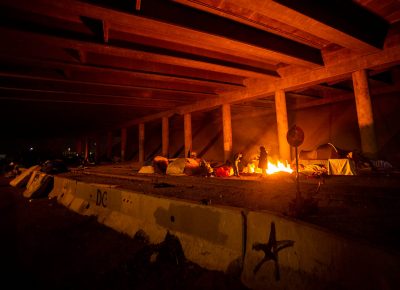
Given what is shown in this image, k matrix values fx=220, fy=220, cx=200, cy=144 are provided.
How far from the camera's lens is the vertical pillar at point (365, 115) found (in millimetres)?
8016

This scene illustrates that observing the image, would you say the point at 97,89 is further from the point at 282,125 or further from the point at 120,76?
the point at 282,125

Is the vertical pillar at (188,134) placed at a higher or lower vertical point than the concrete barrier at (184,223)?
higher

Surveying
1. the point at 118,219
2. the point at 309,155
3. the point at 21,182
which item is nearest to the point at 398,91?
the point at 309,155

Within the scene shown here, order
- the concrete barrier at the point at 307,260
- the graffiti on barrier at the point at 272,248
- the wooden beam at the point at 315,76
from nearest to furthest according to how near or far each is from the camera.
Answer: the concrete barrier at the point at 307,260 < the graffiti on barrier at the point at 272,248 < the wooden beam at the point at 315,76

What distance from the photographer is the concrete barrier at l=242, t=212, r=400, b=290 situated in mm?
1724

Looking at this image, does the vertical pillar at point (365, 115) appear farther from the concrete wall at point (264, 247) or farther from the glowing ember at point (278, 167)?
the concrete wall at point (264, 247)

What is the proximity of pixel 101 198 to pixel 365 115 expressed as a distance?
9.26 meters

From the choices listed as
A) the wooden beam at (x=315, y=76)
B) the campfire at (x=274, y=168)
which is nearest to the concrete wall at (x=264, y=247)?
the campfire at (x=274, y=168)

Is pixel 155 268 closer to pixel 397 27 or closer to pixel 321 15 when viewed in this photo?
pixel 321 15

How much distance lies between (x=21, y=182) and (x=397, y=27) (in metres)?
18.5

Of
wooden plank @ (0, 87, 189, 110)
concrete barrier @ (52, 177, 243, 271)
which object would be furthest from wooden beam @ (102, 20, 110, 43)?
wooden plank @ (0, 87, 189, 110)

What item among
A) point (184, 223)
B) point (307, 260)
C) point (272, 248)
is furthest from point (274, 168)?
point (307, 260)

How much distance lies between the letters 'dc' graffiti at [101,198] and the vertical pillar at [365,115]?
895 centimetres

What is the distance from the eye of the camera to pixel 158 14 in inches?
222
